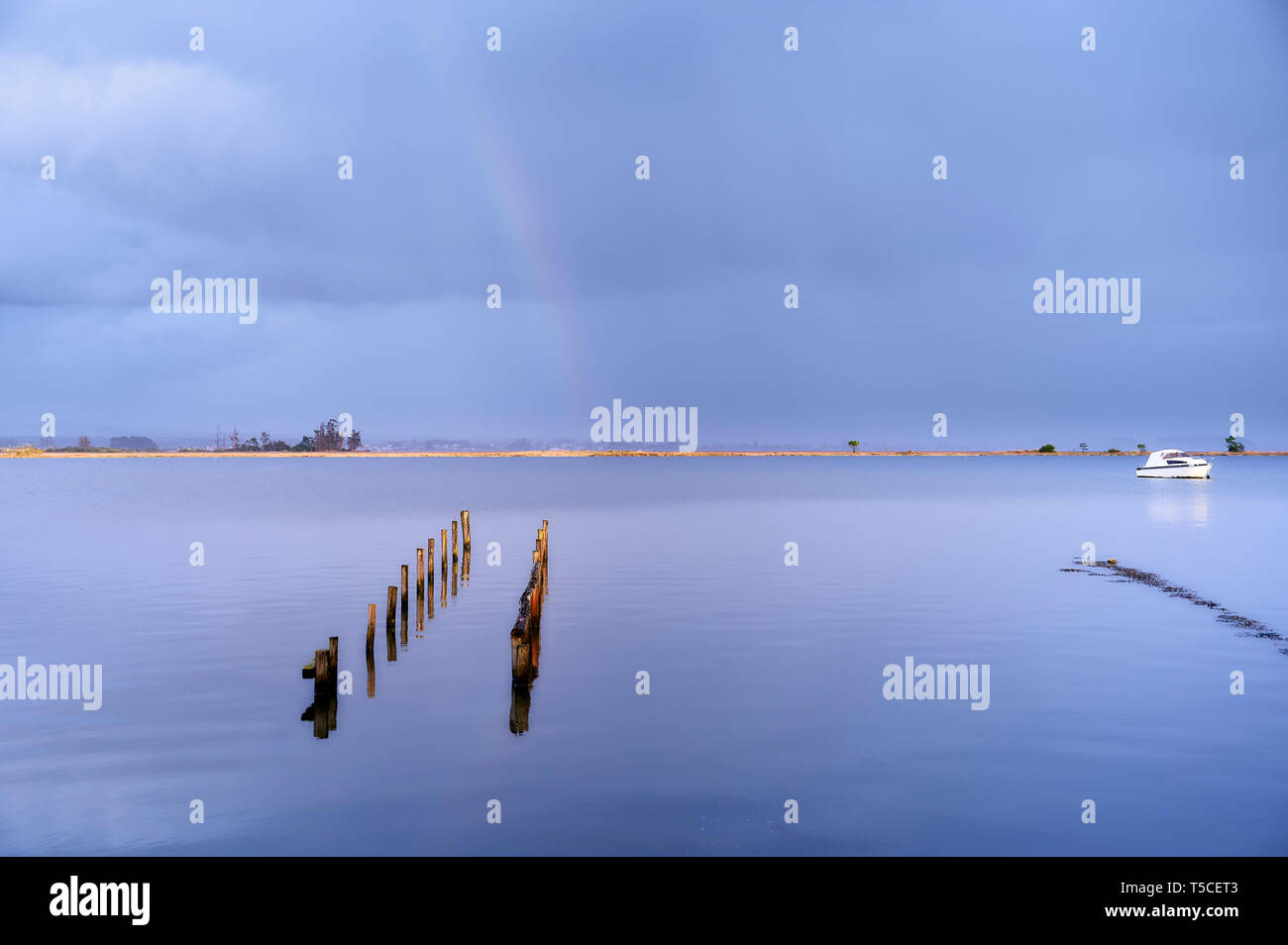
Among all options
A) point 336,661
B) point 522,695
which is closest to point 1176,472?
point 522,695

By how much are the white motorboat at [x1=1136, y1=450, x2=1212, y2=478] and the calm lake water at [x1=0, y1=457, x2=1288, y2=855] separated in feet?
324

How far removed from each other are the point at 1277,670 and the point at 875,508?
5893cm

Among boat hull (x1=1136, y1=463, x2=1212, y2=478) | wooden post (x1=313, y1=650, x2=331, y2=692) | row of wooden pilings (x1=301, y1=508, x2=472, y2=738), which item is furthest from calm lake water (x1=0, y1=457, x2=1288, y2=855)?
boat hull (x1=1136, y1=463, x2=1212, y2=478)

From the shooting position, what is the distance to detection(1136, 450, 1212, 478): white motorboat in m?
131

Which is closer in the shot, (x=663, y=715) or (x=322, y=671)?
(x=322, y=671)

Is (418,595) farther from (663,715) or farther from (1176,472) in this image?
(1176,472)

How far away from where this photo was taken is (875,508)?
8006 cm

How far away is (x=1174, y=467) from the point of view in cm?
13500

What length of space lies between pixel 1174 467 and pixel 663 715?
135 metres

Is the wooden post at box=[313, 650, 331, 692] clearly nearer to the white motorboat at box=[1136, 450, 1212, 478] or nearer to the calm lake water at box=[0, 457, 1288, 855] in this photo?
the calm lake water at box=[0, 457, 1288, 855]

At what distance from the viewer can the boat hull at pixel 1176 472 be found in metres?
130

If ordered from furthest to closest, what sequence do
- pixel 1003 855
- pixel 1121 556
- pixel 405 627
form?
pixel 1121 556
pixel 405 627
pixel 1003 855
